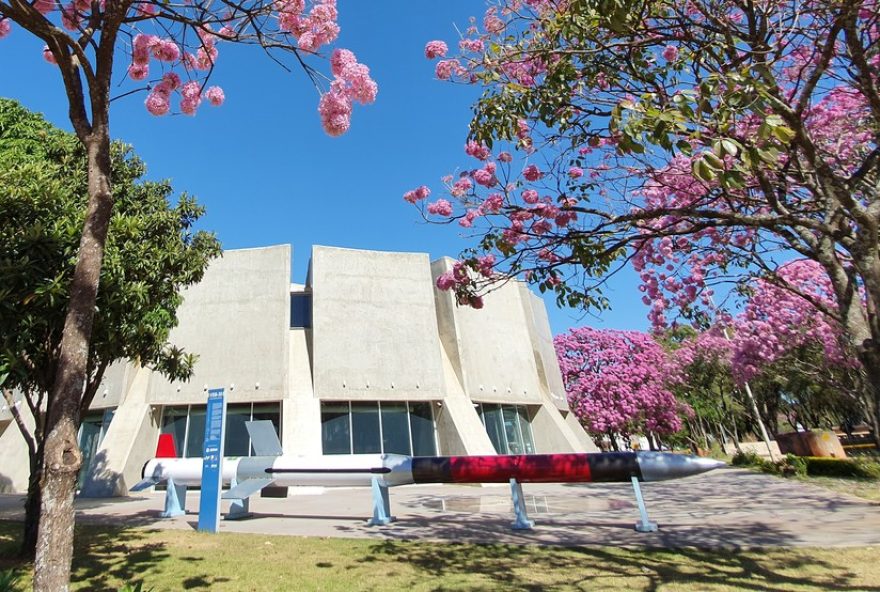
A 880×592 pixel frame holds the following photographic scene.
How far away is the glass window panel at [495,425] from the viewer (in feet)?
68.9

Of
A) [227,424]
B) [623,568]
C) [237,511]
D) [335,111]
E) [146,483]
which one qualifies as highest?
[335,111]

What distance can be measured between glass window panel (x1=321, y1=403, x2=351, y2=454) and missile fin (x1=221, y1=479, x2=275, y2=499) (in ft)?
22.3

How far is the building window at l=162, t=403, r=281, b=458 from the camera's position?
18.2 meters

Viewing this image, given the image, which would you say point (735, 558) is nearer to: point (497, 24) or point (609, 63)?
point (609, 63)

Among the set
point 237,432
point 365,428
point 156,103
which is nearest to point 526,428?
point 365,428

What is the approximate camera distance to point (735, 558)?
6180 millimetres

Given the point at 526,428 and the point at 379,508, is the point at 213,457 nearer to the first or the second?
the point at 379,508

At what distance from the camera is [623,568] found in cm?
600

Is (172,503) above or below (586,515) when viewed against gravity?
above

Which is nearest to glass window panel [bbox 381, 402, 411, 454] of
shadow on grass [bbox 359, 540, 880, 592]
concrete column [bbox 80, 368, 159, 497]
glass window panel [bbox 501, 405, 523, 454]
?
glass window panel [bbox 501, 405, 523, 454]

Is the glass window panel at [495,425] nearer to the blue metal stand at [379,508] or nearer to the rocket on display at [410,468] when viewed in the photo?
the rocket on display at [410,468]

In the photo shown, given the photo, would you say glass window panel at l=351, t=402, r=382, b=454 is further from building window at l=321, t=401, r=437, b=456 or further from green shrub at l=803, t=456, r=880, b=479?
green shrub at l=803, t=456, r=880, b=479

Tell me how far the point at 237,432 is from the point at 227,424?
581 mm

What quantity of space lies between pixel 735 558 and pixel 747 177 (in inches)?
213
